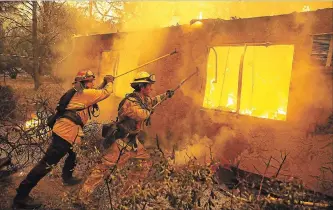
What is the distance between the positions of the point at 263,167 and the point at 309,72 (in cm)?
185

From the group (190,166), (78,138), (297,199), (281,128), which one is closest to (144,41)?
(78,138)

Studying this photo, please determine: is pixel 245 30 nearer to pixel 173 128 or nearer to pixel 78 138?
pixel 173 128

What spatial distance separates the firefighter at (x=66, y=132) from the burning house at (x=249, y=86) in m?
2.19

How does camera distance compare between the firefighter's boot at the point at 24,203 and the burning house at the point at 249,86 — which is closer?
the firefighter's boot at the point at 24,203

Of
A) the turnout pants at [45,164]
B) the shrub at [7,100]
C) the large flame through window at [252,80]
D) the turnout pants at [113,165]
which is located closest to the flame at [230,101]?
the large flame through window at [252,80]

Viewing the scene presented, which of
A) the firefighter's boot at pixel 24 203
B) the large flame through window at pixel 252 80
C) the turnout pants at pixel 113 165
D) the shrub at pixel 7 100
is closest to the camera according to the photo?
the firefighter's boot at pixel 24 203

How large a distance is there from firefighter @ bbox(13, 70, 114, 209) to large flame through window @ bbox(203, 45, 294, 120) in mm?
2346

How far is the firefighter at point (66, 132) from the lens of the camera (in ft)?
14.5

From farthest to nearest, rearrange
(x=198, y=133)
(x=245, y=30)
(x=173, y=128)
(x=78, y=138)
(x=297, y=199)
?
1. (x=173, y=128)
2. (x=198, y=133)
3. (x=245, y=30)
4. (x=78, y=138)
5. (x=297, y=199)

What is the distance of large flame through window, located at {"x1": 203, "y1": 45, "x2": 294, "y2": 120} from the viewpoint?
534cm

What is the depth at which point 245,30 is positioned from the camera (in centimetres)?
571

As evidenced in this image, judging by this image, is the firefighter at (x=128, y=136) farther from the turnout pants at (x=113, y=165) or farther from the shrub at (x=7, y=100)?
the shrub at (x=7, y=100)

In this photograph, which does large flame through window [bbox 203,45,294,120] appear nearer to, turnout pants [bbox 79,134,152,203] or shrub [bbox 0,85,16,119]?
turnout pants [bbox 79,134,152,203]

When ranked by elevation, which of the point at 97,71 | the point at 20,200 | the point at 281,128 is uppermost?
the point at 97,71
